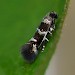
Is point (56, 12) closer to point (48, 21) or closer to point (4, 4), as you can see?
point (48, 21)

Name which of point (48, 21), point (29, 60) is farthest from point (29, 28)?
point (29, 60)

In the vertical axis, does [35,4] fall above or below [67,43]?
above

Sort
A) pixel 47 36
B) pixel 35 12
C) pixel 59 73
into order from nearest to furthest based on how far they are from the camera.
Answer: pixel 59 73 → pixel 47 36 → pixel 35 12
